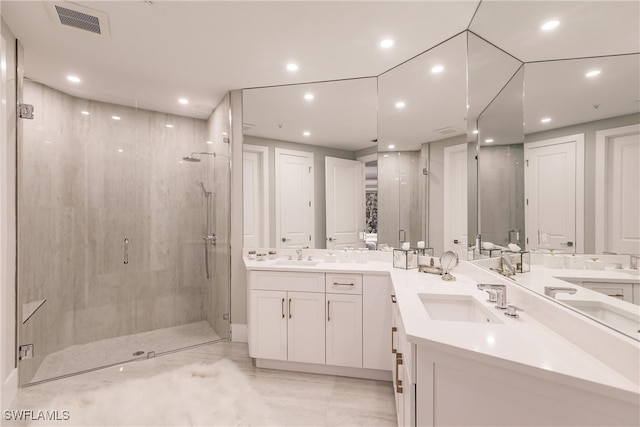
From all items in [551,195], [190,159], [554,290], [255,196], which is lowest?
[554,290]

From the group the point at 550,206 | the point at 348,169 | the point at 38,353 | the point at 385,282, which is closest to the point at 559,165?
the point at 550,206

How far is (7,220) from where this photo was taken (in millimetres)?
2023

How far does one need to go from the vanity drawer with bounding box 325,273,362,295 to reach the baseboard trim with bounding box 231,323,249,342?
1211 mm

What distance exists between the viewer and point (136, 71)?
8.60 feet

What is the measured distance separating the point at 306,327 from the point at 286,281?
0.40 m

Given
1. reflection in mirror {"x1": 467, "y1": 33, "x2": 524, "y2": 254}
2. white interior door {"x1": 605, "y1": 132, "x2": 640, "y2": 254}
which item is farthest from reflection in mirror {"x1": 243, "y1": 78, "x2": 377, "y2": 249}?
white interior door {"x1": 605, "y1": 132, "x2": 640, "y2": 254}

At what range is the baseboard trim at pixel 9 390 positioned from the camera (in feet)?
6.36

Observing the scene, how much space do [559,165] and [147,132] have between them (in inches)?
137

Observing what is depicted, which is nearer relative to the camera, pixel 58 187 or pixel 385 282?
pixel 385 282

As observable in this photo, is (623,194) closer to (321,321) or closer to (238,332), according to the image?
(321,321)

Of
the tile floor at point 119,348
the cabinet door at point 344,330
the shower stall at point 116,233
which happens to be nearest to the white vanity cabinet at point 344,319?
the cabinet door at point 344,330

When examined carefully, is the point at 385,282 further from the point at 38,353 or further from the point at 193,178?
the point at 38,353

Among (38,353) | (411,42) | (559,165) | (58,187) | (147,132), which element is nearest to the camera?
(559,165)

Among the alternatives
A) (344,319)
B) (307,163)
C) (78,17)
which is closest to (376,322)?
(344,319)
